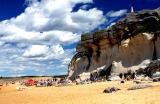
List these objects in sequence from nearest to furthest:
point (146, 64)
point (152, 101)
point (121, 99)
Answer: point (152, 101), point (121, 99), point (146, 64)

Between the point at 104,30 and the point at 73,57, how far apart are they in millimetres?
13576

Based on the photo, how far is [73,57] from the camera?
7069 centimetres

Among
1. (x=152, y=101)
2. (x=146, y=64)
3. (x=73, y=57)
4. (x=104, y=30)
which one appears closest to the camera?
(x=152, y=101)

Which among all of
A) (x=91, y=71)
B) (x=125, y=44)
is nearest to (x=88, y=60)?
(x=91, y=71)

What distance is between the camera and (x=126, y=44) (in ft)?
177

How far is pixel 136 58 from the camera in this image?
51594 millimetres

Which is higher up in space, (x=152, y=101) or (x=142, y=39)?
(x=142, y=39)

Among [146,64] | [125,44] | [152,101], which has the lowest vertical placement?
[152,101]

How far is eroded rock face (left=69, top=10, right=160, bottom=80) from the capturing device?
5004 centimetres

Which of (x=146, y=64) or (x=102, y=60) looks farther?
(x=102, y=60)

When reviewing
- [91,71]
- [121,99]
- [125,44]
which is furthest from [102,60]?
[121,99]

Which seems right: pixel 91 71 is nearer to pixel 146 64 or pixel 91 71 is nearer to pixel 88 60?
pixel 88 60

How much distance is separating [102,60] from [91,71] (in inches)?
122

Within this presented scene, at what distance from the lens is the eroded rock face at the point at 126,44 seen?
50037 mm
